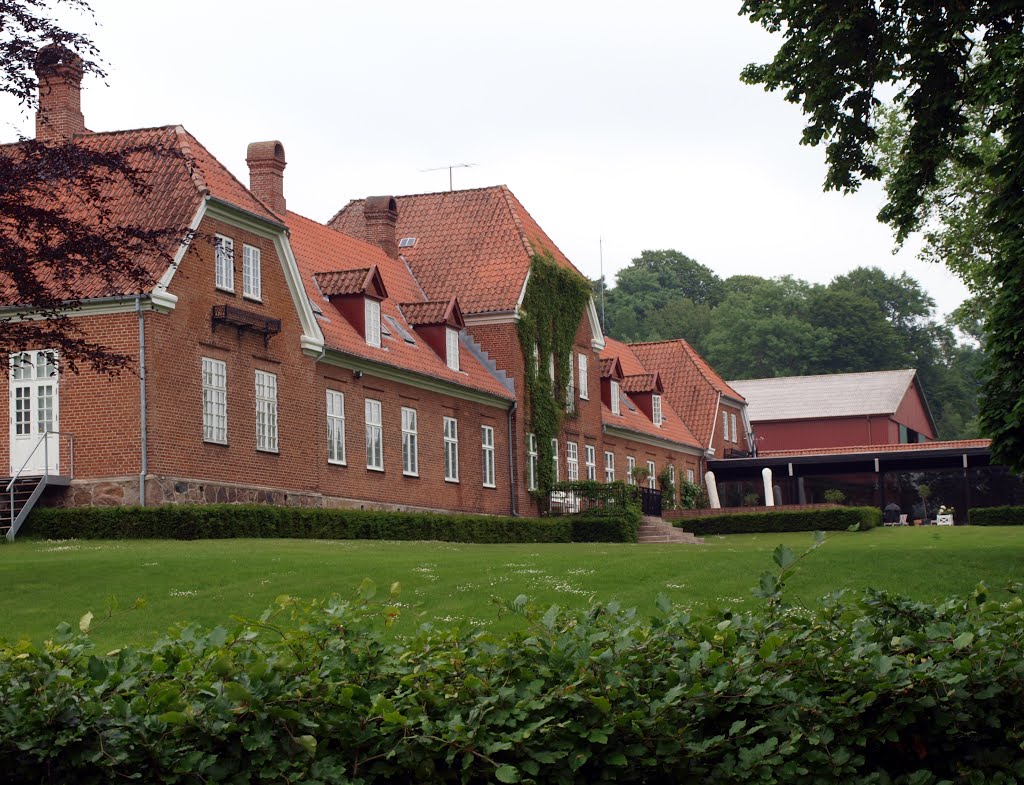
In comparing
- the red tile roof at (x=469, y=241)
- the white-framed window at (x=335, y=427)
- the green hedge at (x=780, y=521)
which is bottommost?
the green hedge at (x=780, y=521)

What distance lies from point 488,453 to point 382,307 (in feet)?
18.2

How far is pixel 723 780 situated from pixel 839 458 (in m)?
54.2

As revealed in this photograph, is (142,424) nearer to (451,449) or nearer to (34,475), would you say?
(34,475)

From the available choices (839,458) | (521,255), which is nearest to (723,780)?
(521,255)

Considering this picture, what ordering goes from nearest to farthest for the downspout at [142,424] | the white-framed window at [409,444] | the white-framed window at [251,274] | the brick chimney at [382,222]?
the downspout at [142,424] < the white-framed window at [251,274] < the white-framed window at [409,444] < the brick chimney at [382,222]

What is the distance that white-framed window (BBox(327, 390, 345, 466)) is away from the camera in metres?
33.5

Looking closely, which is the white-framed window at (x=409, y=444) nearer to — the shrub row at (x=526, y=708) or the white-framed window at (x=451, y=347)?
the white-framed window at (x=451, y=347)

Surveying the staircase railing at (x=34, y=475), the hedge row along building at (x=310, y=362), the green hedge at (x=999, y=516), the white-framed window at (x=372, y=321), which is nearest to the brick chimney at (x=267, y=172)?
the hedge row along building at (x=310, y=362)

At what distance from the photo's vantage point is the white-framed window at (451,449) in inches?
1544

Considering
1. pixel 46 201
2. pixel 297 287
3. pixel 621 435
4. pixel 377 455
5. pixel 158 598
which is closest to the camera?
pixel 158 598

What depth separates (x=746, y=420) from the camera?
68.9 metres

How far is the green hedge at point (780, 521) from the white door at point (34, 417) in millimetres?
25755

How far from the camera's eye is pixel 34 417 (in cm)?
2834

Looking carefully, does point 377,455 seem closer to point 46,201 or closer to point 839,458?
point 46,201
